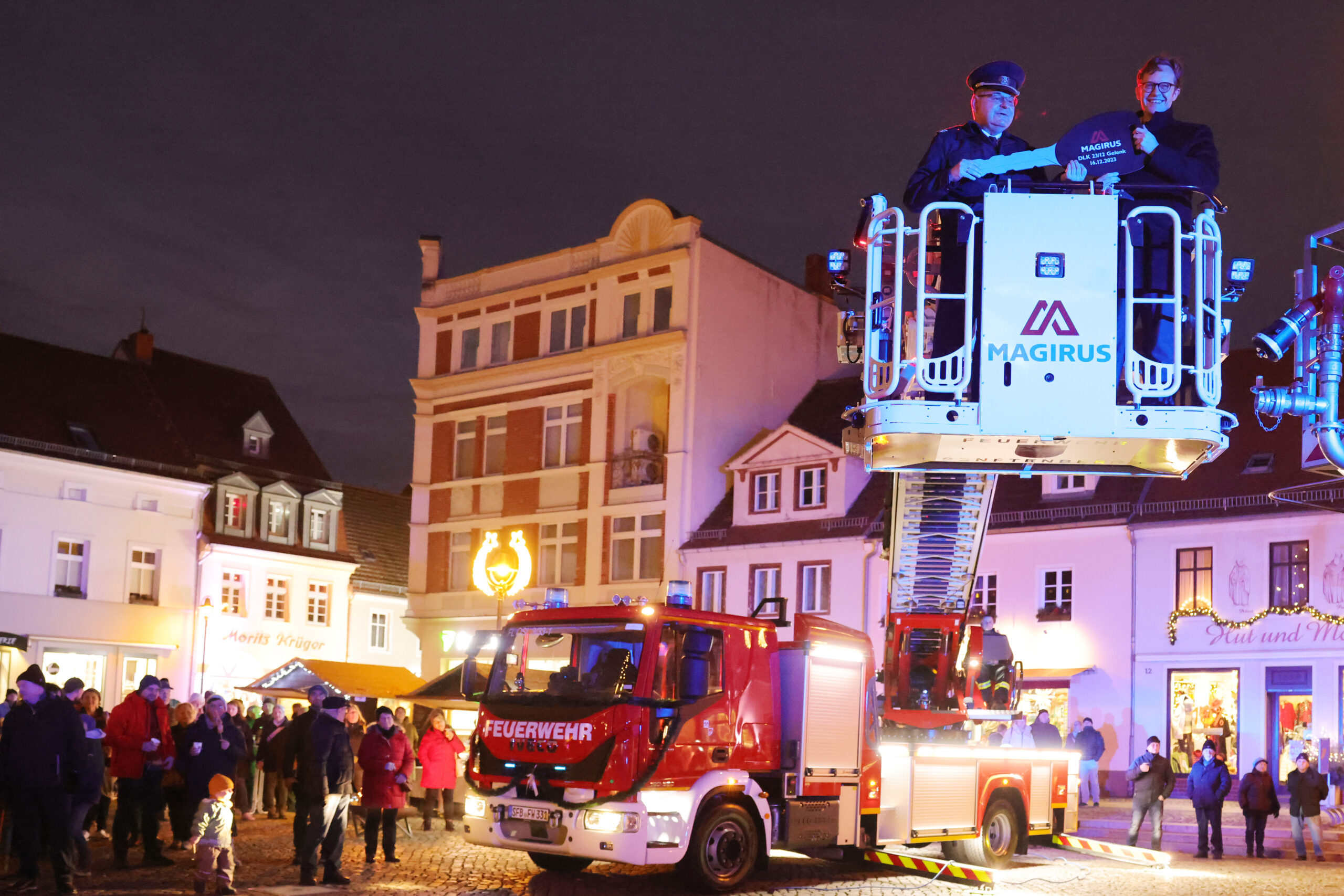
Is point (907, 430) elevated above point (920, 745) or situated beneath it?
elevated above

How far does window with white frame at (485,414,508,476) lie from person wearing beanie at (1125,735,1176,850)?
1160 inches

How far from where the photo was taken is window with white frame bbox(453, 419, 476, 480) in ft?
160

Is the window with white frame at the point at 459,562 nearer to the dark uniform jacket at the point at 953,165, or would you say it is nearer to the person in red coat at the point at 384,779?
the person in red coat at the point at 384,779

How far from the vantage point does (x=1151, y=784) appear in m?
20.7

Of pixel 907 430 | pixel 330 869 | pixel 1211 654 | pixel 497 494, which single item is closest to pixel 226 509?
pixel 497 494

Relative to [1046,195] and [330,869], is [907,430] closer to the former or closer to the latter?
[1046,195]

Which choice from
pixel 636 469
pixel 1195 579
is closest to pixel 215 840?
pixel 1195 579

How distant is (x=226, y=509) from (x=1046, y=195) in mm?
42190

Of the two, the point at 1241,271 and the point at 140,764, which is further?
the point at 140,764

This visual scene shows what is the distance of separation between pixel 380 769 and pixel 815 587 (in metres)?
25.2

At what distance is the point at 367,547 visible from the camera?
54.1 m

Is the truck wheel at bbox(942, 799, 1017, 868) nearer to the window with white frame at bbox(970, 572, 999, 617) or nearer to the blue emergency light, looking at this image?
the blue emergency light

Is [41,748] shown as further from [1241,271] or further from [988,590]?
[988,590]

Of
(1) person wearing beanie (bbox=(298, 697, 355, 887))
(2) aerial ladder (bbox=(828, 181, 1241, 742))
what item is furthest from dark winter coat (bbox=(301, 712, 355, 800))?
(2) aerial ladder (bbox=(828, 181, 1241, 742))
